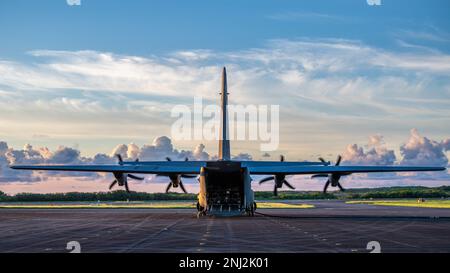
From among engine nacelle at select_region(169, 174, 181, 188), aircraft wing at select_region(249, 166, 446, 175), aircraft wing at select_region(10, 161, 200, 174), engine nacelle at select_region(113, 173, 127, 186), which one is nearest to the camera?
aircraft wing at select_region(10, 161, 200, 174)

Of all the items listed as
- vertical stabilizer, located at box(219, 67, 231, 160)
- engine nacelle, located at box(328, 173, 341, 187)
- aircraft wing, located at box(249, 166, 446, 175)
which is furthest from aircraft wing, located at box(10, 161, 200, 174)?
engine nacelle, located at box(328, 173, 341, 187)

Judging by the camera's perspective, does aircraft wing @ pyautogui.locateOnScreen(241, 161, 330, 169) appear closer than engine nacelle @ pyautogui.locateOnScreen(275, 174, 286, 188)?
Yes

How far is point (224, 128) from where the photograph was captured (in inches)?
2045

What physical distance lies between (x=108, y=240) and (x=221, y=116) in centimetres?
2859

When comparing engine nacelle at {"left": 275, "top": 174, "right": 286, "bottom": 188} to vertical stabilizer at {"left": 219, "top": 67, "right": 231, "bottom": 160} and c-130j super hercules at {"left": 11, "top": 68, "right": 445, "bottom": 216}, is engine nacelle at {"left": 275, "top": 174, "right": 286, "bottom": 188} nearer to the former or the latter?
c-130j super hercules at {"left": 11, "top": 68, "right": 445, "bottom": 216}

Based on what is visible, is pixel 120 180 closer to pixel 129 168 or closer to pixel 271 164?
pixel 129 168

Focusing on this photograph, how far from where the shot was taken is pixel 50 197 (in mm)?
131000

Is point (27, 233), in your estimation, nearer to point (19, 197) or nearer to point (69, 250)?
point (69, 250)

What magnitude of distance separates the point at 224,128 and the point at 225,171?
798 centimetres

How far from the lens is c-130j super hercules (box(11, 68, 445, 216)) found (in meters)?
45.0

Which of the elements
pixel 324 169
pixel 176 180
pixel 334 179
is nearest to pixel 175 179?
pixel 176 180

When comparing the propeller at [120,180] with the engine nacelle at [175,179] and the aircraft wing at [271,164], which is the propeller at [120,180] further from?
the aircraft wing at [271,164]

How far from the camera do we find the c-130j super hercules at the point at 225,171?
45031 mm
